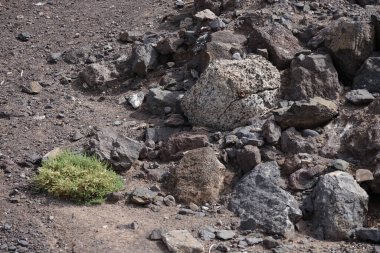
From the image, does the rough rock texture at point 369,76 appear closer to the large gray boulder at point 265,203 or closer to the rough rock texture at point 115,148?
the large gray boulder at point 265,203

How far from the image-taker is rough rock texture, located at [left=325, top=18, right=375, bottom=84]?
733 cm

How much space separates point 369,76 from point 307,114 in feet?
3.66

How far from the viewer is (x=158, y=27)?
31.8ft

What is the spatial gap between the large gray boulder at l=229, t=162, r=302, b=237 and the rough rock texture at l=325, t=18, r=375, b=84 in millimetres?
1862

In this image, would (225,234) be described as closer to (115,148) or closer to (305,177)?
(305,177)

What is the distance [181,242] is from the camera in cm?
538

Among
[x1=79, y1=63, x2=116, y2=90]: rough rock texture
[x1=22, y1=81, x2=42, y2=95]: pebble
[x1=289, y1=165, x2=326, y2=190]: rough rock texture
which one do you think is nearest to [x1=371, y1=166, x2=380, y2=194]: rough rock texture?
[x1=289, y1=165, x2=326, y2=190]: rough rock texture

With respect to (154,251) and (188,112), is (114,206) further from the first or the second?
(188,112)

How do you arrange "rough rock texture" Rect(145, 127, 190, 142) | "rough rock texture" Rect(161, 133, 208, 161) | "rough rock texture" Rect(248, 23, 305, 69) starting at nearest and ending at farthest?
"rough rock texture" Rect(161, 133, 208, 161) < "rough rock texture" Rect(145, 127, 190, 142) < "rough rock texture" Rect(248, 23, 305, 69)

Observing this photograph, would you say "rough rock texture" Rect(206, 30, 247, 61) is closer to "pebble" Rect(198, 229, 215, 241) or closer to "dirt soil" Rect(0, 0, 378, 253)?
"dirt soil" Rect(0, 0, 378, 253)

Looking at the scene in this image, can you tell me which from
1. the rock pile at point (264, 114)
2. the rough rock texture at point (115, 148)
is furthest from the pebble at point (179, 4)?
the rough rock texture at point (115, 148)

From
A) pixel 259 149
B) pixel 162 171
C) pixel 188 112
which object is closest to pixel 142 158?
pixel 162 171

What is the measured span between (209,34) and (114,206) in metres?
3.23

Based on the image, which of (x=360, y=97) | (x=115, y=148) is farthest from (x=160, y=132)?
(x=360, y=97)
